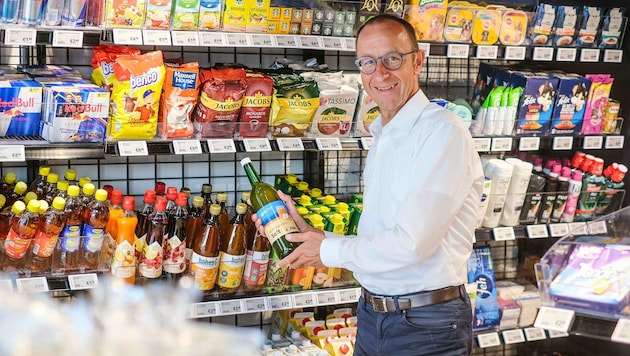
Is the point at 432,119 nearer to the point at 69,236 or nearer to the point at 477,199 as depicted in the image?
the point at 477,199

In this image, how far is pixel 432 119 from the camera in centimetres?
230

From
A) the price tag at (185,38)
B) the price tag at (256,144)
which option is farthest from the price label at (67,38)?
the price tag at (256,144)

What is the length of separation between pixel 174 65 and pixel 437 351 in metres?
1.44

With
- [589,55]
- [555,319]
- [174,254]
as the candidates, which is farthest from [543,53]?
[555,319]

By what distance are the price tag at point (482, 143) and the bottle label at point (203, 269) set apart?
131 cm

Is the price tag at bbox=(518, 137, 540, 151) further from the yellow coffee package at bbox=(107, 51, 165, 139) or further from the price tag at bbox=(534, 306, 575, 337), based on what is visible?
the price tag at bbox=(534, 306, 575, 337)

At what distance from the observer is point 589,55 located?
148 inches

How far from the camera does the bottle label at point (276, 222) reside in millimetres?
2385

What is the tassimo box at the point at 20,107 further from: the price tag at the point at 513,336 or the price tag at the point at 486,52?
the price tag at the point at 513,336

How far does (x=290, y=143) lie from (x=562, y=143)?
4.75 ft

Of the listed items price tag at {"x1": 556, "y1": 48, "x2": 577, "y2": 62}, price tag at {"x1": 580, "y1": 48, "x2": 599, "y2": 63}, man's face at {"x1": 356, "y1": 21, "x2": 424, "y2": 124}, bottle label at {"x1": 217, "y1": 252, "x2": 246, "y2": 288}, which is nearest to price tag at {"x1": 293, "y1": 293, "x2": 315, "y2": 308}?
bottle label at {"x1": 217, "y1": 252, "x2": 246, "y2": 288}

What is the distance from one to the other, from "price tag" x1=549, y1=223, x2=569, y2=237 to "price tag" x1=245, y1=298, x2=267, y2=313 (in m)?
1.53

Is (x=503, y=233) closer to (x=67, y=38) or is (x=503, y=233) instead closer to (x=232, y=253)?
(x=232, y=253)

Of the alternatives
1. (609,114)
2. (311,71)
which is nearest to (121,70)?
(311,71)
